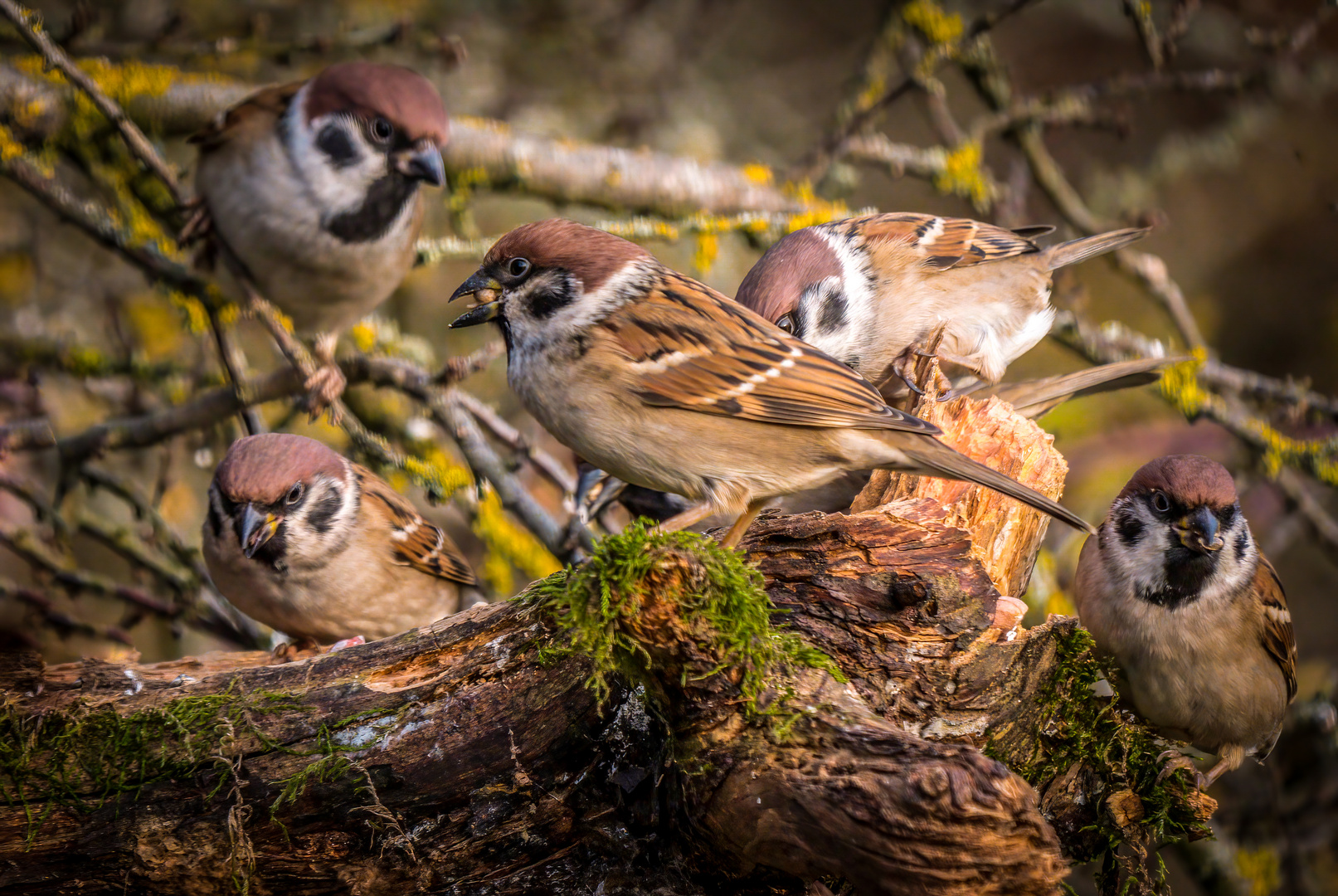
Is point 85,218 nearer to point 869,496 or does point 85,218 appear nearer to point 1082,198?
point 869,496

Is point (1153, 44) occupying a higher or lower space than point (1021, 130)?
higher

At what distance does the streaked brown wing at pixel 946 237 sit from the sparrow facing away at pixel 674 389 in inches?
52.0

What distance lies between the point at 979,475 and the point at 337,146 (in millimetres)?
2373

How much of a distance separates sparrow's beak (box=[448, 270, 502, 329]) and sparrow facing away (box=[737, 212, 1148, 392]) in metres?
1.04

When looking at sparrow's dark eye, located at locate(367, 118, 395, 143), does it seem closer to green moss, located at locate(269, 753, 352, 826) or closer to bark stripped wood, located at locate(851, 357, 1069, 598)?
bark stripped wood, located at locate(851, 357, 1069, 598)

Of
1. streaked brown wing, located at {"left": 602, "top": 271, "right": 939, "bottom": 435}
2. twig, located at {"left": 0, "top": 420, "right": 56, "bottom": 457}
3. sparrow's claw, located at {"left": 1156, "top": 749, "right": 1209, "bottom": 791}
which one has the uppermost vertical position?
streaked brown wing, located at {"left": 602, "top": 271, "right": 939, "bottom": 435}

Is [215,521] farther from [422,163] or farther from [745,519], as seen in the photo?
[745,519]

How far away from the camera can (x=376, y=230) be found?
3.66 meters

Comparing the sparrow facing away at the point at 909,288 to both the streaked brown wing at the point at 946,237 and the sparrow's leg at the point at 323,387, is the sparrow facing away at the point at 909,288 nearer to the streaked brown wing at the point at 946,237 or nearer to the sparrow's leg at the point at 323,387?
the streaked brown wing at the point at 946,237

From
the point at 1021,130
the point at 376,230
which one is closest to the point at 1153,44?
the point at 1021,130

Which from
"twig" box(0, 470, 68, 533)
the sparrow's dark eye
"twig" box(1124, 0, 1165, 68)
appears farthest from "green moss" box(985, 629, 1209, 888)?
"twig" box(0, 470, 68, 533)

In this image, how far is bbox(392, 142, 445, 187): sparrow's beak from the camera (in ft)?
11.2

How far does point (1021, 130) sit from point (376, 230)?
303 cm

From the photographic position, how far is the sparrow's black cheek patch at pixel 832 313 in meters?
3.59
